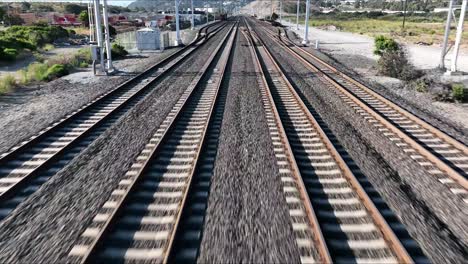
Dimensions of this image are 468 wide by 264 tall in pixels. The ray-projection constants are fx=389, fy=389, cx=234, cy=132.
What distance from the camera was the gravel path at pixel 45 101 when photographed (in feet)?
35.9

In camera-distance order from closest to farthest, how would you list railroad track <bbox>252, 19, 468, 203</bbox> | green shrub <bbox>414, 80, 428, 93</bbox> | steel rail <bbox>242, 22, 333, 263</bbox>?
1. steel rail <bbox>242, 22, 333, 263</bbox>
2. railroad track <bbox>252, 19, 468, 203</bbox>
3. green shrub <bbox>414, 80, 428, 93</bbox>

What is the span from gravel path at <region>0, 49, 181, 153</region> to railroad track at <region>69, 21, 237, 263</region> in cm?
372

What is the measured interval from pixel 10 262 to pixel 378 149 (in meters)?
7.97

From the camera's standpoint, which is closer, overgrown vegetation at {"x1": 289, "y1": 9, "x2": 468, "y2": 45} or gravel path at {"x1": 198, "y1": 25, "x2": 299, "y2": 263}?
gravel path at {"x1": 198, "y1": 25, "x2": 299, "y2": 263}

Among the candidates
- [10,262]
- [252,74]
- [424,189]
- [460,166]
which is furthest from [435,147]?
[252,74]

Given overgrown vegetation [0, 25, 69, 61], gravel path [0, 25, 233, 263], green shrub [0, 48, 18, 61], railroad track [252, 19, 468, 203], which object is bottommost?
gravel path [0, 25, 233, 263]

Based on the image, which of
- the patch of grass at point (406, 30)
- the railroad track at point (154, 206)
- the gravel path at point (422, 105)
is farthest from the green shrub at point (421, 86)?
the patch of grass at point (406, 30)

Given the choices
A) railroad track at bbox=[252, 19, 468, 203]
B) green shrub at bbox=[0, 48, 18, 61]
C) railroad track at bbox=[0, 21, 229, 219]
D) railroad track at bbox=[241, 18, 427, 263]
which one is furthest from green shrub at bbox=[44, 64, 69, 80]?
railroad track at bbox=[252, 19, 468, 203]

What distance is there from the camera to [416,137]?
10438mm

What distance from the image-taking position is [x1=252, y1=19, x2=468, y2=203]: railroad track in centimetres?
812

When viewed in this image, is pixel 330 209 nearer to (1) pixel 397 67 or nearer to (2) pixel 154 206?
(2) pixel 154 206

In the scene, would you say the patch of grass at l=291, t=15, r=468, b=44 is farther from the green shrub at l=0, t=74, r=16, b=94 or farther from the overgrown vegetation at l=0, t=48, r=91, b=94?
the green shrub at l=0, t=74, r=16, b=94

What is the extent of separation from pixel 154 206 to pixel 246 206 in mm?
1604

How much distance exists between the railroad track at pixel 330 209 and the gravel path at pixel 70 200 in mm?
3407
